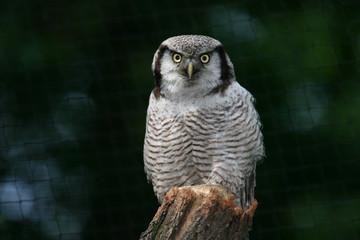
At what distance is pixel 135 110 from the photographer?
15.4 feet

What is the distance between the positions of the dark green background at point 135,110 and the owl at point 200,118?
151 cm

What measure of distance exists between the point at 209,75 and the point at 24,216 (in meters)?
2.29

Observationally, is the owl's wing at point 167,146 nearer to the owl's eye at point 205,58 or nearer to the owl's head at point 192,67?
the owl's head at point 192,67

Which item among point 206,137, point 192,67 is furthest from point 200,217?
point 192,67

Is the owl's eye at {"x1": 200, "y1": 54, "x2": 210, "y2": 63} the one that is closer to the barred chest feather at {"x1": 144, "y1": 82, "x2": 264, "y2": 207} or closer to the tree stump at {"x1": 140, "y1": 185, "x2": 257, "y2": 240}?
the barred chest feather at {"x1": 144, "y1": 82, "x2": 264, "y2": 207}

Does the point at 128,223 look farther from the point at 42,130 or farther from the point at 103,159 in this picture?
the point at 42,130

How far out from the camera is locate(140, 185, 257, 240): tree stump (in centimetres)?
230

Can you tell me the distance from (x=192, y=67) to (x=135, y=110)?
1812mm

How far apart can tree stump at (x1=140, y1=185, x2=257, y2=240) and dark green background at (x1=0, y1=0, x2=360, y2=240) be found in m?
2.20

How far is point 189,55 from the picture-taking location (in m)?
2.93

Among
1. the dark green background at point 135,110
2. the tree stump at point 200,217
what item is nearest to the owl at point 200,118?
the tree stump at point 200,217

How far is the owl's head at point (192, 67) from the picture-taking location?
2.94m

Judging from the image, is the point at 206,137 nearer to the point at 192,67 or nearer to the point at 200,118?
the point at 200,118

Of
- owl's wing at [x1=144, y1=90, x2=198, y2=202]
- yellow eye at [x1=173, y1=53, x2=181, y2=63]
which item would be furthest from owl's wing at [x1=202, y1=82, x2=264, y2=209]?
yellow eye at [x1=173, y1=53, x2=181, y2=63]
